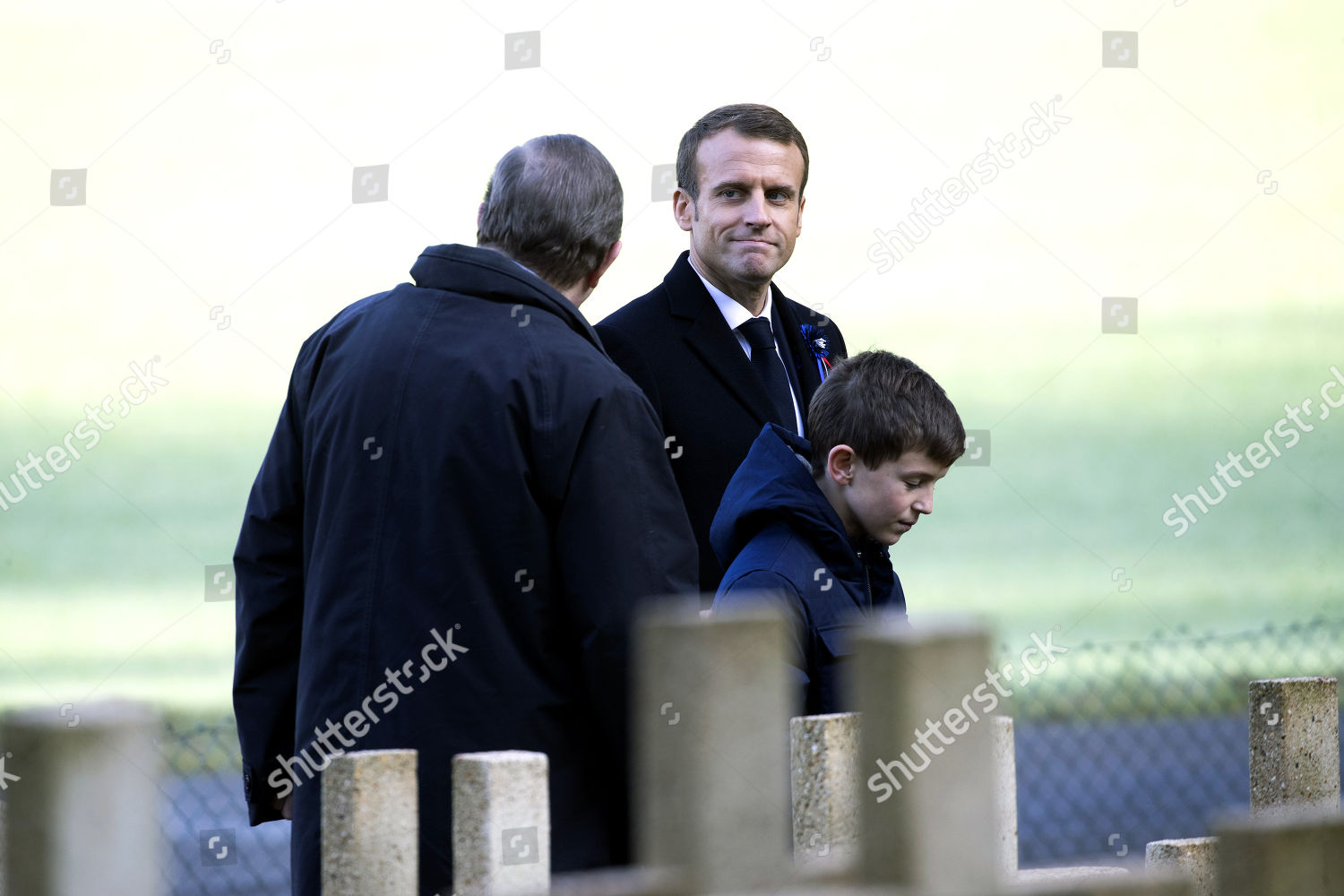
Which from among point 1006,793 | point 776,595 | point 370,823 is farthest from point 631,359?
point 370,823

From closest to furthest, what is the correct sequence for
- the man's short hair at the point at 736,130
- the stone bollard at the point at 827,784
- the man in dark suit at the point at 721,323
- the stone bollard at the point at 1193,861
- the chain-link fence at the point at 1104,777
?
the stone bollard at the point at 827,784 < the stone bollard at the point at 1193,861 < the man in dark suit at the point at 721,323 < the man's short hair at the point at 736,130 < the chain-link fence at the point at 1104,777

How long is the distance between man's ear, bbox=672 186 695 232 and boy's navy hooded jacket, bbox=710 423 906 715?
34.9 inches

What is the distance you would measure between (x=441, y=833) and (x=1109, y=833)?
19.4 feet

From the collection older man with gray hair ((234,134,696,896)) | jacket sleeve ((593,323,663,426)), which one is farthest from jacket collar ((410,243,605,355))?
jacket sleeve ((593,323,663,426))

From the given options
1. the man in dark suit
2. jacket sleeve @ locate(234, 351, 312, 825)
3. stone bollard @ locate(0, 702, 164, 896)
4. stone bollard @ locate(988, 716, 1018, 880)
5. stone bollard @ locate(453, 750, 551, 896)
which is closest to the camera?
stone bollard @ locate(0, 702, 164, 896)

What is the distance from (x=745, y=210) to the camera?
2.91 metres

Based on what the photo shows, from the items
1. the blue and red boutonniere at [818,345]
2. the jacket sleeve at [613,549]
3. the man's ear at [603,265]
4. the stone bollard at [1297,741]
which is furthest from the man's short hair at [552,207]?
the stone bollard at [1297,741]

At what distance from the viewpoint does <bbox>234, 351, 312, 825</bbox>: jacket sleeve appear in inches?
84.6

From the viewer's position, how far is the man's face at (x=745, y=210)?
2.92 meters

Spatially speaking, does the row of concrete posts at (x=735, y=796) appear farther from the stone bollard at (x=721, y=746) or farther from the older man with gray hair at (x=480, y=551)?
the older man with gray hair at (x=480, y=551)

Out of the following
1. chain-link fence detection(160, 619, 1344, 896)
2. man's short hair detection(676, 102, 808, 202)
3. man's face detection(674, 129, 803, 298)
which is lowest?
chain-link fence detection(160, 619, 1344, 896)

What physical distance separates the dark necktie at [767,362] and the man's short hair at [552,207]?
0.89m

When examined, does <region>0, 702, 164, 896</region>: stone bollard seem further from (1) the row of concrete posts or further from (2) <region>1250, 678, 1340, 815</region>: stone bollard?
(2) <region>1250, 678, 1340, 815</region>: stone bollard

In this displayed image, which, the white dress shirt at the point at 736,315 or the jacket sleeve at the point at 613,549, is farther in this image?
the white dress shirt at the point at 736,315
